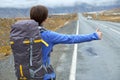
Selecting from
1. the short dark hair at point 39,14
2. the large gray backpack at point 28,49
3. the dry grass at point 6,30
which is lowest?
the dry grass at point 6,30

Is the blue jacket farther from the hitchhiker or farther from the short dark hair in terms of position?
the short dark hair

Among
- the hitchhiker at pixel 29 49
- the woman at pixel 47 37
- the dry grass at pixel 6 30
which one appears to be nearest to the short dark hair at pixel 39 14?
the woman at pixel 47 37

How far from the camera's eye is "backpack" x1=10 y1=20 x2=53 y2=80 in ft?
14.0

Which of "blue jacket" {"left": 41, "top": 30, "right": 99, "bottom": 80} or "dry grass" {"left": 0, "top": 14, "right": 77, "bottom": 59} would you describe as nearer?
"blue jacket" {"left": 41, "top": 30, "right": 99, "bottom": 80}

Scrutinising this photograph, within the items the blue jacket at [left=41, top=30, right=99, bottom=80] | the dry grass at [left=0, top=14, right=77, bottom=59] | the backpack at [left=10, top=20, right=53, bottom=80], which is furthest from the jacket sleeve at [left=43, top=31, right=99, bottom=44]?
the dry grass at [left=0, top=14, right=77, bottom=59]

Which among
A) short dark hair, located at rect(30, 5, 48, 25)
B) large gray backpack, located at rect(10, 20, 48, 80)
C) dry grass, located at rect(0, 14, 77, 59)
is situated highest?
short dark hair, located at rect(30, 5, 48, 25)

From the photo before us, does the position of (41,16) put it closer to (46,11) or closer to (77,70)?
(46,11)

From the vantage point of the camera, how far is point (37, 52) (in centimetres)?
429

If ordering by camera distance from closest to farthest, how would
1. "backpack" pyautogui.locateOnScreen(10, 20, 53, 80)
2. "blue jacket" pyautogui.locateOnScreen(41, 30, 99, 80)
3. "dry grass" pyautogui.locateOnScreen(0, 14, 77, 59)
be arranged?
1. "backpack" pyautogui.locateOnScreen(10, 20, 53, 80)
2. "blue jacket" pyautogui.locateOnScreen(41, 30, 99, 80)
3. "dry grass" pyautogui.locateOnScreen(0, 14, 77, 59)

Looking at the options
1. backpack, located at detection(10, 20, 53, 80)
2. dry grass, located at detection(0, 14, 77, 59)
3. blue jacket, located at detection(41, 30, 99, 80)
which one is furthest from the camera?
dry grass, located at detection(0, 14, 77, 59)

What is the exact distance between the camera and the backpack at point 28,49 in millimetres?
4270

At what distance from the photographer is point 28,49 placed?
14.0 feet

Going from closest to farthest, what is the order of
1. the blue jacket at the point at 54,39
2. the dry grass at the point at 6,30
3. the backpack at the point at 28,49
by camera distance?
the backpack at the point at 28,49 < the blue jacket at the point at 54,39 < the dry grass at the point at 6,30

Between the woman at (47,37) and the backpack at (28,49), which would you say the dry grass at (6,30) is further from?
the backpack at (28,49)
